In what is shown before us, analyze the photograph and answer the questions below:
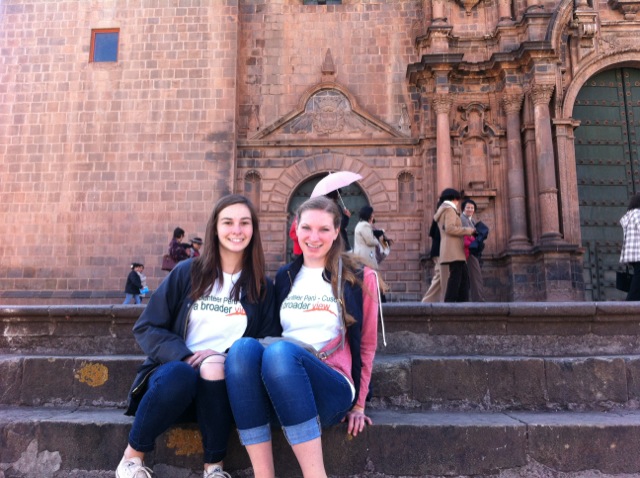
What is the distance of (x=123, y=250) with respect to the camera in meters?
13.4

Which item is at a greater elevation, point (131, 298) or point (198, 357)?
point (131, 298)

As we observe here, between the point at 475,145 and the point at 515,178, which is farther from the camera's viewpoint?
the point at 475,145

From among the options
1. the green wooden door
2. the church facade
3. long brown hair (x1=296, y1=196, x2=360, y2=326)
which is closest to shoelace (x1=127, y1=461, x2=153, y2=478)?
long brown hair (x1=296, y1=196, x2=360, y2=326)

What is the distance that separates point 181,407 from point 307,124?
467 inches

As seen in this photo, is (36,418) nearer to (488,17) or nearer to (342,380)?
(342,380)

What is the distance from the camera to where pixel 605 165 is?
1335 cm

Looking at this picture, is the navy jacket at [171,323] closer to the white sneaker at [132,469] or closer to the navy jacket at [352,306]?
the navy jacket at [352,306]

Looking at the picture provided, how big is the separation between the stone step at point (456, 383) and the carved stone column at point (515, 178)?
8.96 m

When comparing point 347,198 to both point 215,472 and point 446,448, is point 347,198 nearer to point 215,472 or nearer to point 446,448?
point 446,448

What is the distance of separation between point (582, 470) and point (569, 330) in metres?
1.53

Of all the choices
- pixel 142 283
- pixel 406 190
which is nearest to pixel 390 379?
pixel 142 283

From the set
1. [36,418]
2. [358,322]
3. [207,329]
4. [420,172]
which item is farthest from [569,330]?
[420,172]

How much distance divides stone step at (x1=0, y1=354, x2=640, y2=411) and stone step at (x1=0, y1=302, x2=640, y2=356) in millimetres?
512

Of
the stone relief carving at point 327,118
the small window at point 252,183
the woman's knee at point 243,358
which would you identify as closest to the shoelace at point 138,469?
the woman's knee at point 243,358
